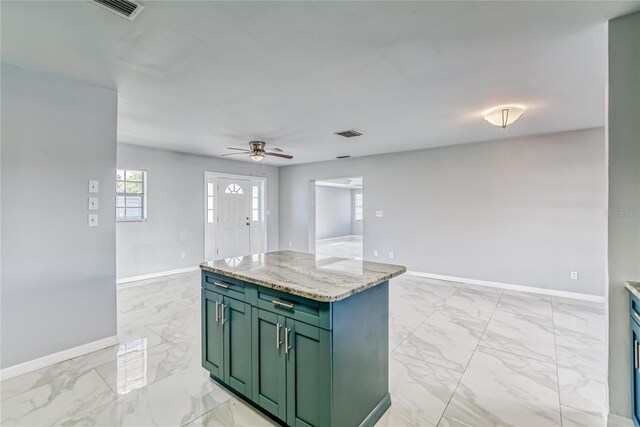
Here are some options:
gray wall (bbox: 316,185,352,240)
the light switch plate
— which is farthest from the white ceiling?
gray wall (bbox: 316,185,352,240)

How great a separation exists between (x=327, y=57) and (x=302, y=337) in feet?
6.36

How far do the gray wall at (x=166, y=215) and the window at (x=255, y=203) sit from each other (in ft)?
3.15

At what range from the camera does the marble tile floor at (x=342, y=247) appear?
855 cm

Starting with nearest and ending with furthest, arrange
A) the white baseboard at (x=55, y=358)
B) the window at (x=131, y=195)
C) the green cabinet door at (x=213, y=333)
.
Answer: the green cabinet door at (x=213, y=333), the white baseboard at (x=55, y=358), the window at (x=131, y=195)

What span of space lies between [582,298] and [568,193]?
150 centimetres

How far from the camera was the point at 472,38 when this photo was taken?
196 centimetres

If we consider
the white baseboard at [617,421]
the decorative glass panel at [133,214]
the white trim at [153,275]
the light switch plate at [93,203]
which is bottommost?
the white baseboard at [617,421]

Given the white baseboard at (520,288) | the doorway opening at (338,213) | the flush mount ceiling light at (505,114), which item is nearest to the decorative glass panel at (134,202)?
the white baseboard at (520,288)

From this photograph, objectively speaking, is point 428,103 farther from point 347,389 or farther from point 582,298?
point 582,298

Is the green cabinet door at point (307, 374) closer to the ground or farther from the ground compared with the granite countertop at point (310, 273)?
closer to the ground

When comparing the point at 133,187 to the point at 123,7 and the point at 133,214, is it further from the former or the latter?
the point at 123,7

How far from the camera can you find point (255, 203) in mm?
7438

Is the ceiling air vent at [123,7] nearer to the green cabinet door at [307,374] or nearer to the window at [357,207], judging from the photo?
the green cabinet door at [307,374]

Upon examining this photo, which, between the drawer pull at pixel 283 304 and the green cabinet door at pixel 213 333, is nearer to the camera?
the drawer pull at pixel 283 304
